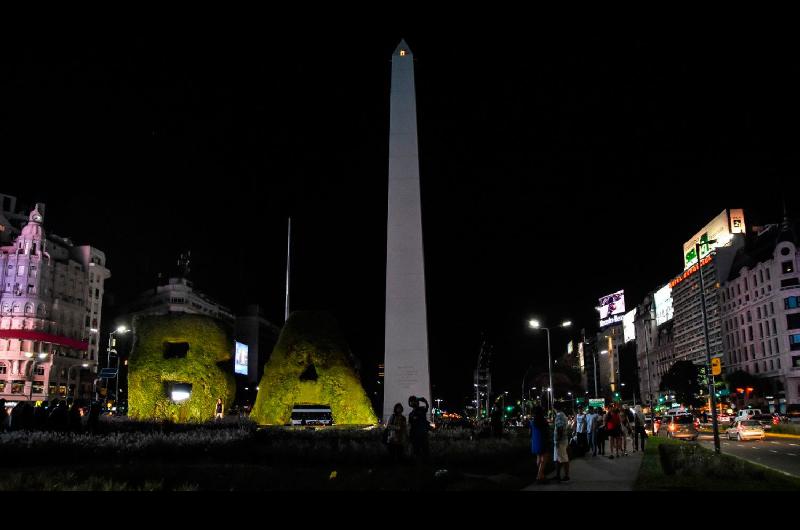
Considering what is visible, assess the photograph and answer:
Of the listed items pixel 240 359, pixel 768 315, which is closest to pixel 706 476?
pixel 768 315

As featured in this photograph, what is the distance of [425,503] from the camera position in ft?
23.8

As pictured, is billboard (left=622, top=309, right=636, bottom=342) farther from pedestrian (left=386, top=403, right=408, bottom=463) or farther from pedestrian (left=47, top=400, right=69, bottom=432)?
pedestrian (left=386, top=403, right=408, bottom=463)

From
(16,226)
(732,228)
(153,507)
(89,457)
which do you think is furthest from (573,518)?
(732,228)

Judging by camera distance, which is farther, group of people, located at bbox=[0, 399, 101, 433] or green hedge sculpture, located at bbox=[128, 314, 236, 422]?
green hedge sculpture, located at bbox=[128, 314, 236, 422]

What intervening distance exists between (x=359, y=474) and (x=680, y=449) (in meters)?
7.96

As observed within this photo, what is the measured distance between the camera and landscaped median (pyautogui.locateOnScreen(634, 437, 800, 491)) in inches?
456

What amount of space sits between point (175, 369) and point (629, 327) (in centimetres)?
16805

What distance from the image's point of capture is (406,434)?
45.4 feet

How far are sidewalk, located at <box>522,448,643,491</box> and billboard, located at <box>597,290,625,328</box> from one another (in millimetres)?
109056

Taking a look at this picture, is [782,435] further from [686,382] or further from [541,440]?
[686,382]

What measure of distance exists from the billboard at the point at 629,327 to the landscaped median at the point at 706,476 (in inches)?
6596

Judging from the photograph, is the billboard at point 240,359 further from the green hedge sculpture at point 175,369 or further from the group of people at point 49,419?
the group of people at point 49,419

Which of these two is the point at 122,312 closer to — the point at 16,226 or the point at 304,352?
the point at 16,226

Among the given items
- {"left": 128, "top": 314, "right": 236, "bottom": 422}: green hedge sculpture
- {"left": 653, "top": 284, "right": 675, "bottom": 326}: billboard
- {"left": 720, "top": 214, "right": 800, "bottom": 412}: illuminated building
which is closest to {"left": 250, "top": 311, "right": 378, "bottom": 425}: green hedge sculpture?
{"left": 128, "top": 314, "right": 236, "bottom": 422}: green hedge sculpture
